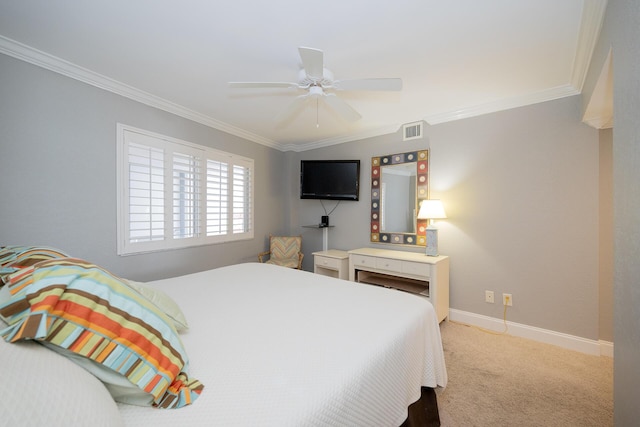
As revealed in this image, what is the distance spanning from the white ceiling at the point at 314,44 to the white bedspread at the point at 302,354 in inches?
69.1

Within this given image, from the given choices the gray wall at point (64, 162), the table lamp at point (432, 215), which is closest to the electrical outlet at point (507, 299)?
the table lamp at point (432, 215)

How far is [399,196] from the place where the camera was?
338cm

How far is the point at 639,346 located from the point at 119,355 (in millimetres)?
1704

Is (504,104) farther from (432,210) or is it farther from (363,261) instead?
(363,261)

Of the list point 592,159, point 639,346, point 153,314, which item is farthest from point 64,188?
point 592,159

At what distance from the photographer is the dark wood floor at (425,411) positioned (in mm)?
1337

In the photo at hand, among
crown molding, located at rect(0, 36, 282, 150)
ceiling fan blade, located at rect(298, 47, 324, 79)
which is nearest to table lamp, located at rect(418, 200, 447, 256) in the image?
ceiling fan blade, located at rect(298, 47, 324, 79)

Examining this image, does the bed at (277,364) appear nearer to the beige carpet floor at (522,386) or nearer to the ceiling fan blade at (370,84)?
the beige carpet floor at (522,386)

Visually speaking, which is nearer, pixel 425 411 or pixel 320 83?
pixel 425 411

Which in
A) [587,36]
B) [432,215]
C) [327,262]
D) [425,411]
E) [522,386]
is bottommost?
[522,386]

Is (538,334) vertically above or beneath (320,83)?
beneath

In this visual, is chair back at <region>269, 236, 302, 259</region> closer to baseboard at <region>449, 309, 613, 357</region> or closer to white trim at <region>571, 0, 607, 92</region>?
baseboard at <region>449, 309, 613, 357</region>

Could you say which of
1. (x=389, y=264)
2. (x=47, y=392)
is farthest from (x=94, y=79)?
(x=389, y=264)

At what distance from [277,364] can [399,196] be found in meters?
2.84
